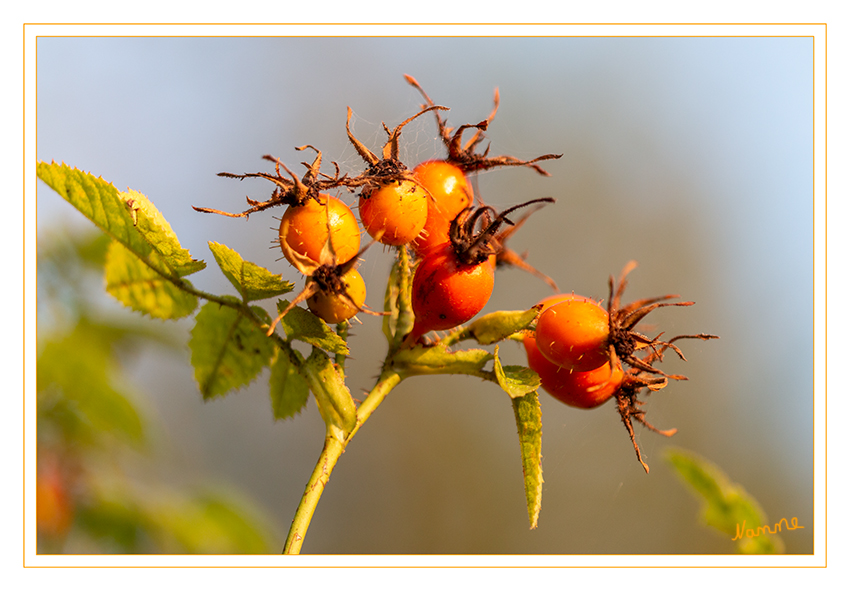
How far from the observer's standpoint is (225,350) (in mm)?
1934

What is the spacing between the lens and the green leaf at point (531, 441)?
5.30 ft

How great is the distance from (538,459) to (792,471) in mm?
8434

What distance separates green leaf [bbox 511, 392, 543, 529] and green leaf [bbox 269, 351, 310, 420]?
28.1 inches

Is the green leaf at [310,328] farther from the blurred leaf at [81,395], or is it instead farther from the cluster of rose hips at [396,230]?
the blurred leaf at [81,395]

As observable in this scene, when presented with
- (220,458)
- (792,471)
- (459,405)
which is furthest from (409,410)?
(792,471)

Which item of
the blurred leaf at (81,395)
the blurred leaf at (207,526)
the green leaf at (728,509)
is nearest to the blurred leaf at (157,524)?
the blurred leaf at (207,526)

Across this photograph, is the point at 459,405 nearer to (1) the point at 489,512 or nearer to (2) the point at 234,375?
(1) the point at 489,512

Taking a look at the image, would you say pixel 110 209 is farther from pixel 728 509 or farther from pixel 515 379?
pixel 728 509

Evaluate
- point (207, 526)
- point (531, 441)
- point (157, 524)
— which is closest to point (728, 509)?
point (531, 441)

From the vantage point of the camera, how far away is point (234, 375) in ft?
6.54

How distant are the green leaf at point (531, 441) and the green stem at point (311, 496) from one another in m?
0.50
